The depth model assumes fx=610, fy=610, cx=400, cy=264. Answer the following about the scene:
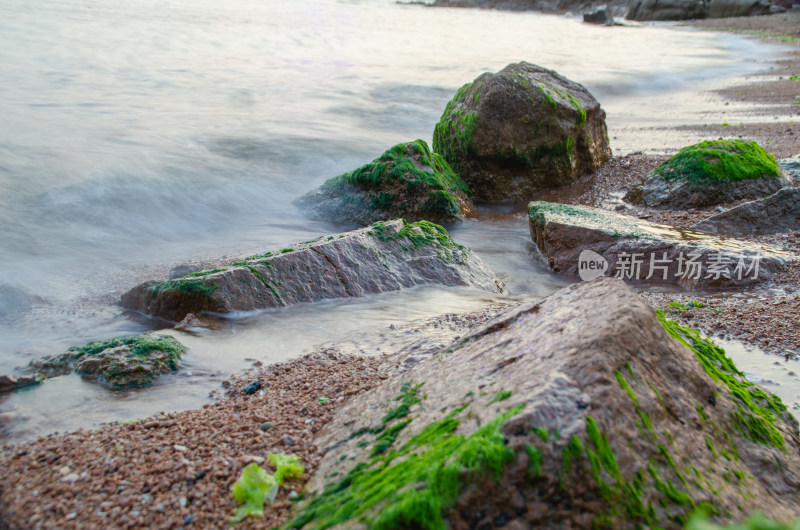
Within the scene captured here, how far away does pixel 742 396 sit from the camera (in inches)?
93.1

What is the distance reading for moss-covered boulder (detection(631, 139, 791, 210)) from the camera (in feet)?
21.7

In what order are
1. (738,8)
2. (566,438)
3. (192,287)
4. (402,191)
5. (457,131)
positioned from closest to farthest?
(566,438) → (192,287) → (402,191) → (457,131) → (738,8)

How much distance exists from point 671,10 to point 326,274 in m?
38.5

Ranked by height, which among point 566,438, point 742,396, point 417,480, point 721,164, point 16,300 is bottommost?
point 16,300

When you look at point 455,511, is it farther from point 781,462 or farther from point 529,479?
point 781,462

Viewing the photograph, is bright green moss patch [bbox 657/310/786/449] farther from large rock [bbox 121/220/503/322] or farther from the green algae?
the green algae

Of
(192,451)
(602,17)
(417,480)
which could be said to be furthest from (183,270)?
(602,17)

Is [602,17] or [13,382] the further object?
[602,17]

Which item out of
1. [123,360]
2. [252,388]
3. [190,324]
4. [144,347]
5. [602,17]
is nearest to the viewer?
[252,388]

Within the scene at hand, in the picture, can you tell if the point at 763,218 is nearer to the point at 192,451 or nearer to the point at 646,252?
the point at 646,252

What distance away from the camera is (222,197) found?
807 centimetres

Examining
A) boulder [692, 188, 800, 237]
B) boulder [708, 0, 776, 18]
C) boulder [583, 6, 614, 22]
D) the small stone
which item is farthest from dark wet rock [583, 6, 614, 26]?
the small stone

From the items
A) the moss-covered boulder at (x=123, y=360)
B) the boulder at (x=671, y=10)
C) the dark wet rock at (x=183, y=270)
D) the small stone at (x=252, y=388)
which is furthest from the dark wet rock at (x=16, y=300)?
the boulder at (x=671, y=10)

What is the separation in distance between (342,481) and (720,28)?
33.7 m
